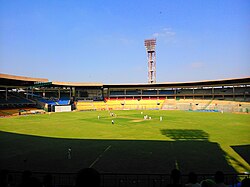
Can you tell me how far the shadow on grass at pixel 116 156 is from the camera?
44.5ft

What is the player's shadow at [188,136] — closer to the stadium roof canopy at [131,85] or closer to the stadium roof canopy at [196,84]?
the stadium roof canopy at [131,85]

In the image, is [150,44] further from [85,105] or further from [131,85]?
[85,105]

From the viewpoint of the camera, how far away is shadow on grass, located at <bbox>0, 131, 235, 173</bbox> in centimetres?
1358

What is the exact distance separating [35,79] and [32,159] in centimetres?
4646

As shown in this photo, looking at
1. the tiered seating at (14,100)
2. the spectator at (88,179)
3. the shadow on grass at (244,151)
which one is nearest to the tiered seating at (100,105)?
the tiered seating at (14,100)

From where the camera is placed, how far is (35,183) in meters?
2.66

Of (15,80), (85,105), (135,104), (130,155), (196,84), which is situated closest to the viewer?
(130,155)

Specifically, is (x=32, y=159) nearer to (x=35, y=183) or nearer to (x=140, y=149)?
(x=140, y=149)

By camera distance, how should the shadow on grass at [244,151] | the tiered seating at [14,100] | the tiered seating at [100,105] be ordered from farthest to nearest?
the tiered seating at [100,105], the tiered seating at [14,100], the shadow on grass at [244,151]

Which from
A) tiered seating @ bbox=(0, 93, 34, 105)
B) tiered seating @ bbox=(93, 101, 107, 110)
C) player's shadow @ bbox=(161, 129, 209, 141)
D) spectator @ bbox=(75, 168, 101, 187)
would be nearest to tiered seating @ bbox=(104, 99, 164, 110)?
tiered seating @ bbox=(93, 101, 107, 110)

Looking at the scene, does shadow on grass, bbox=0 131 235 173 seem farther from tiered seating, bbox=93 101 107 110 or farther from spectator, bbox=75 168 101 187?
tiered seating, bbox=93 101 107 110

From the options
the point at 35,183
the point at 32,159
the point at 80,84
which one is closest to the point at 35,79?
the point at 80,84

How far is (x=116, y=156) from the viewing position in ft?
53.1

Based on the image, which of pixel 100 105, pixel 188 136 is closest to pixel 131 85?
pixel 100 105
